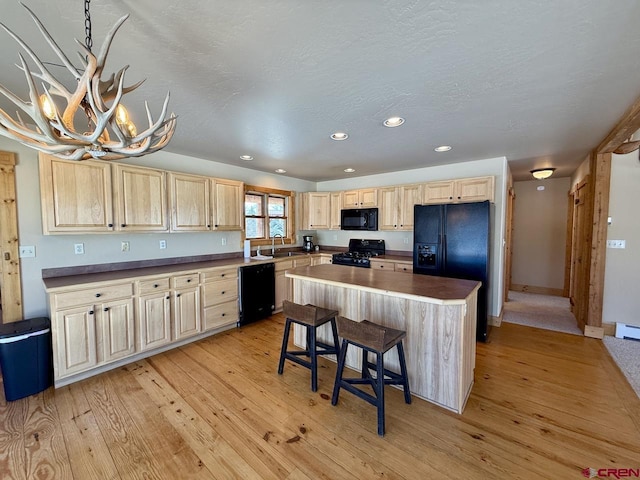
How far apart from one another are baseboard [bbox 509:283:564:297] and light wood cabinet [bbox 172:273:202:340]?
6.40 m

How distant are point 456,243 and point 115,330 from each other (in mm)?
3984

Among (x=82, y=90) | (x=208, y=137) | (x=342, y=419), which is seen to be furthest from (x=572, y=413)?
(x=208, y=137)

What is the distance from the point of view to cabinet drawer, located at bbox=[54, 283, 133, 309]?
7.68ft

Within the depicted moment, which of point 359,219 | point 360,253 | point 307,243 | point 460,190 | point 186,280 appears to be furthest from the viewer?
point 307,243

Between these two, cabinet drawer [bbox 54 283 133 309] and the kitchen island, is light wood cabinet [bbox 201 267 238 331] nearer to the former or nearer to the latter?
cabinet drawer [bbox 54 283 133 309]

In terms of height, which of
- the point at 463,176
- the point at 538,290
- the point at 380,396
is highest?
the point at 463,176

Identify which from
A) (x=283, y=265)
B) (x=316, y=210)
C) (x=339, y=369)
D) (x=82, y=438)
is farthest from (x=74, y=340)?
(x=316, y=210)

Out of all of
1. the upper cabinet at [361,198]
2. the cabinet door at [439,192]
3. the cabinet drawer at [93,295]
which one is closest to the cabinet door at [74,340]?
the cabinet drawer at [93,295]

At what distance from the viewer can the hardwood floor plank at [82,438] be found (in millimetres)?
1606

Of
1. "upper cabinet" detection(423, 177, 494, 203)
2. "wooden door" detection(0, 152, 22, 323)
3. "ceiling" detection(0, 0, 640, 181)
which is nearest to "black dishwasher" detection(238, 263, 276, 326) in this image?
"ceiling" detection(0, 0, 640, 181)

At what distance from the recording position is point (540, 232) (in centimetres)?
561

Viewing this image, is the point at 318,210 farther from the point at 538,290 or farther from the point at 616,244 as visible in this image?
the point at 538,290

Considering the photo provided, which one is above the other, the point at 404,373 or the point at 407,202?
the point at 407,202

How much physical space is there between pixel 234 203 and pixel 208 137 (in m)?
1.21
